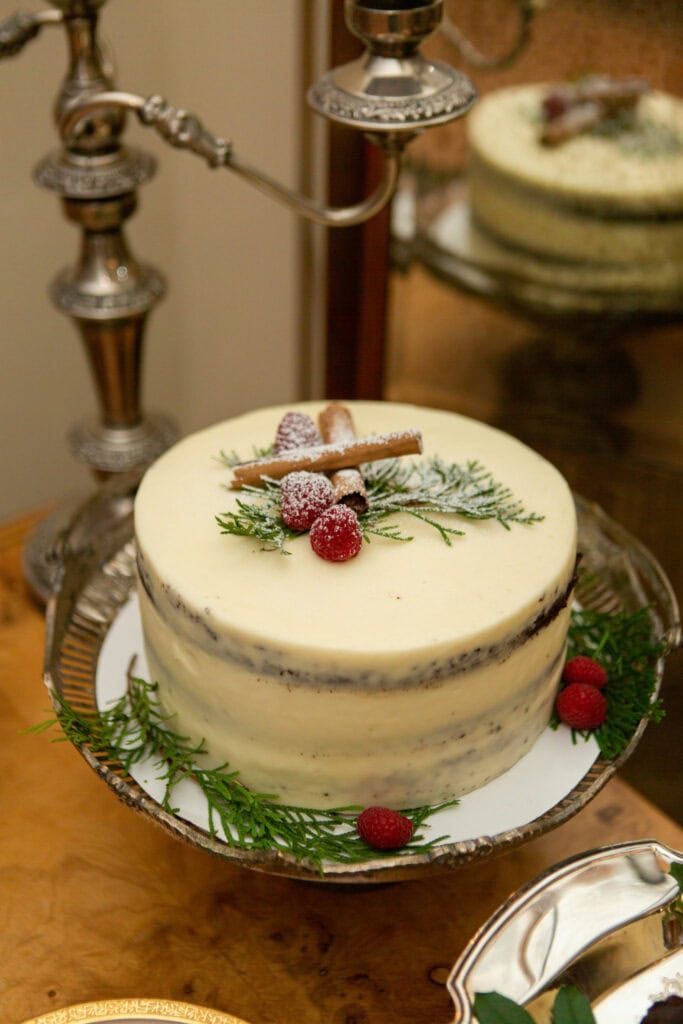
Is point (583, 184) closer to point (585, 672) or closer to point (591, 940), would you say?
point (585, 672)

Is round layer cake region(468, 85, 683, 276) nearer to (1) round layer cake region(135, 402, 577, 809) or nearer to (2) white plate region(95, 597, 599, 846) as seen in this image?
(1) round layer cake region(135, 402, 577, 809)

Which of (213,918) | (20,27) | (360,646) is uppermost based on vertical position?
(20,27)

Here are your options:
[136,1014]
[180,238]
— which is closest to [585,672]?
[136,1014]

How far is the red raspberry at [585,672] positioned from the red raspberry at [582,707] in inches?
0.6

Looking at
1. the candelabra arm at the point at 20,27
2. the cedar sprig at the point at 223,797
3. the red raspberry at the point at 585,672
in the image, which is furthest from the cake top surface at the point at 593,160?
the cedar sprig at the point at 223,797

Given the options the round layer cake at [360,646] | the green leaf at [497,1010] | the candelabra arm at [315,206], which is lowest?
the green leaf at [497,1010]

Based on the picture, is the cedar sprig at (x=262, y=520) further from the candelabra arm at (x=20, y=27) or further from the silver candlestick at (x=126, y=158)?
the candelabra arm at (x=20, y=27)

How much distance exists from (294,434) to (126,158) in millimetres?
393

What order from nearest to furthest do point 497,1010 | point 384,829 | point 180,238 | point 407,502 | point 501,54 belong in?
point 497,1010 → point 384,829 → point 407,502 → point 501,54 → point 180,238

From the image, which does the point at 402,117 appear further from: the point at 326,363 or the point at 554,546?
the point at 326,363

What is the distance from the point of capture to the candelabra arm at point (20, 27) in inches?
43.1

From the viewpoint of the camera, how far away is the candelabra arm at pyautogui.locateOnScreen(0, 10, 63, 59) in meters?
1.10

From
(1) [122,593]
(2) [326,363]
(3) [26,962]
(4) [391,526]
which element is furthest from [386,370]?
(3) [26,962]

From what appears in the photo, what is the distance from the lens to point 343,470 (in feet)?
3.26
